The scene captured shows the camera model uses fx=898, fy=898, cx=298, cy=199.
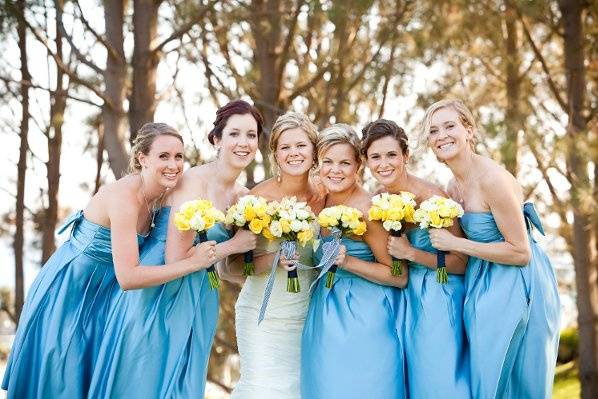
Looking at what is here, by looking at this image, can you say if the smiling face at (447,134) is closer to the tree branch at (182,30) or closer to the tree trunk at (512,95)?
the tree branch at (182,30)

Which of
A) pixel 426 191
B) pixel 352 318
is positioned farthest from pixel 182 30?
pixel 352 318

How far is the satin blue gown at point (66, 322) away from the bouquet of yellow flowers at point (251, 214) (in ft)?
2.30

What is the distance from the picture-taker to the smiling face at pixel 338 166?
18.9 feet

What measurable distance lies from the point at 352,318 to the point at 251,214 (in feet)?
2.95

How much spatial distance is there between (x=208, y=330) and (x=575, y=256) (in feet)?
21.4

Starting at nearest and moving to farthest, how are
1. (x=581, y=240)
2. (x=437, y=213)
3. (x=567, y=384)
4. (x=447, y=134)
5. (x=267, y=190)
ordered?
(x=437, y=213) < (x=447, y=134) < (x=267, y=190) < (x=581, y=240) < (x=567, y=384)

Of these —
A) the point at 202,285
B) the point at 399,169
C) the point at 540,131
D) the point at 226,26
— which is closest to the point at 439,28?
the point at 540,131

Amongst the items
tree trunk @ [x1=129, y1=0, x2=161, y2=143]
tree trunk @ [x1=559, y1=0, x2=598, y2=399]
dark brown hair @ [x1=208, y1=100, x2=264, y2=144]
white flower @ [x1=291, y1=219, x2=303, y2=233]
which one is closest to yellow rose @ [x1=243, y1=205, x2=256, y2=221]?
white flower @ [x1=291, y1=219, x2=303, y2=233]

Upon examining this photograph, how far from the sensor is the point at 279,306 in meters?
5.88

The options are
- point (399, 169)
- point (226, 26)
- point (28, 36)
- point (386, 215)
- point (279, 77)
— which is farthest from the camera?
point (28, 36)

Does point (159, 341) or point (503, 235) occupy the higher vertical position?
point (503, 235)

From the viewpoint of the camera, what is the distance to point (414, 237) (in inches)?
224

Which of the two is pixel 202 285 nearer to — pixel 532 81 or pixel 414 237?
pixel 414 237

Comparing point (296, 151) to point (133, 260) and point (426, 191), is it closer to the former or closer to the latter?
point (426, 191)
